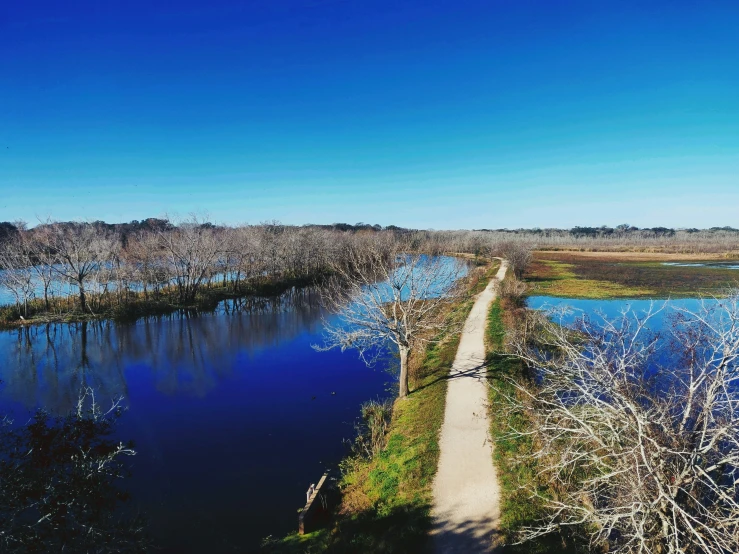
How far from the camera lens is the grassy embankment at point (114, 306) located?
36.6m

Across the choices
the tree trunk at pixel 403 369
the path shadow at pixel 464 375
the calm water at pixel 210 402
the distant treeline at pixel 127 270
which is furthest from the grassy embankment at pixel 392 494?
the distant treeline at pixel 127 270

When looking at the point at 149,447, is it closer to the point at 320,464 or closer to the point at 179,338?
the point at 320,464

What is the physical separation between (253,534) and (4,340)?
102 feet

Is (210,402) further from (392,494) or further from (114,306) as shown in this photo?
(114,306)

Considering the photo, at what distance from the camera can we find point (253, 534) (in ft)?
41.4

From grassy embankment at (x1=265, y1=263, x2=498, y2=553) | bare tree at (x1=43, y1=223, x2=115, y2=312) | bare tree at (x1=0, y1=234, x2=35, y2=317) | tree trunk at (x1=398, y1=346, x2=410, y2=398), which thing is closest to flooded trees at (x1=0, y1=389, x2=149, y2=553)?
grassy embankment at (x1=265, y1=263, x2=498, y2=553)

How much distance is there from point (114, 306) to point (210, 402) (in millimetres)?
24489

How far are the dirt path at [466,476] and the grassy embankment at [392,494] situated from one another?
359mm

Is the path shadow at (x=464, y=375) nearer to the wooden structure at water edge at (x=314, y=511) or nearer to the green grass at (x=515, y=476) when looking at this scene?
the green grass at (x=515, y=476)

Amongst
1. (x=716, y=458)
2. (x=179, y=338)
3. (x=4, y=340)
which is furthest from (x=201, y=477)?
(x=4, y=340)

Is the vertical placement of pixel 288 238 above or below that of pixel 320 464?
above

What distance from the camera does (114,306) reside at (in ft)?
130

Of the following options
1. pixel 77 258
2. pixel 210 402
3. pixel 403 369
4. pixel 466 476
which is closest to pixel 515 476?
pixel 466 476

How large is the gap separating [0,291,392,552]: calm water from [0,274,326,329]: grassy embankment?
6.67 feet
